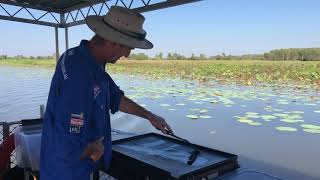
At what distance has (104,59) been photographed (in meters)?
1.60

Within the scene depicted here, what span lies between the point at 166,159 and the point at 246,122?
6304mm

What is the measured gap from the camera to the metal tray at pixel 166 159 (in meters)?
1.63

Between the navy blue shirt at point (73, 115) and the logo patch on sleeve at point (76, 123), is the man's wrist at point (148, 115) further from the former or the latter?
the logo patch on sleeve at point (76, 123)

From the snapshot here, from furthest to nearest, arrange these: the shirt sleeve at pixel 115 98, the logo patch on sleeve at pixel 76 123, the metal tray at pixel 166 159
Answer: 1. the shirt sleeve at pixel 115 98
2. the metal tray at pixel 166 159
3. the logo patch on sleeve at pixel 76 123

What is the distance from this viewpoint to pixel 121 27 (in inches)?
60.6

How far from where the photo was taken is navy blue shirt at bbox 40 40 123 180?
4.78 ft

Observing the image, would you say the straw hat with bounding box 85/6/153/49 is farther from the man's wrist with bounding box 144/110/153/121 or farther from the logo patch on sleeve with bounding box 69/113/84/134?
the man's wrist with bounding box 144/110/153/121

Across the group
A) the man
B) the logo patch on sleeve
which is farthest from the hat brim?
the logo patch on sleeve

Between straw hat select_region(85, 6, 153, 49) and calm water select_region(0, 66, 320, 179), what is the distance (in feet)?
12.4

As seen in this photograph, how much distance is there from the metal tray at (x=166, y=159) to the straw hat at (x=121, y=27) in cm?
58

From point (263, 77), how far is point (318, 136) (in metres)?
13.1

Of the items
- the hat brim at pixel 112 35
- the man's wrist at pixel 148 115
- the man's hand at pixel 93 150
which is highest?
the hat brim at pixel 112 35

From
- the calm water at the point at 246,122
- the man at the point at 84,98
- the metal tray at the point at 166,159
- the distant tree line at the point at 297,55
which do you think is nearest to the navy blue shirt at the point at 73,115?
the man at the point at 84,98

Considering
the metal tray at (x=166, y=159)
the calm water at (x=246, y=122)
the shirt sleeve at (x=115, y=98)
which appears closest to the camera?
the metal tray at (x=166, y=159)
